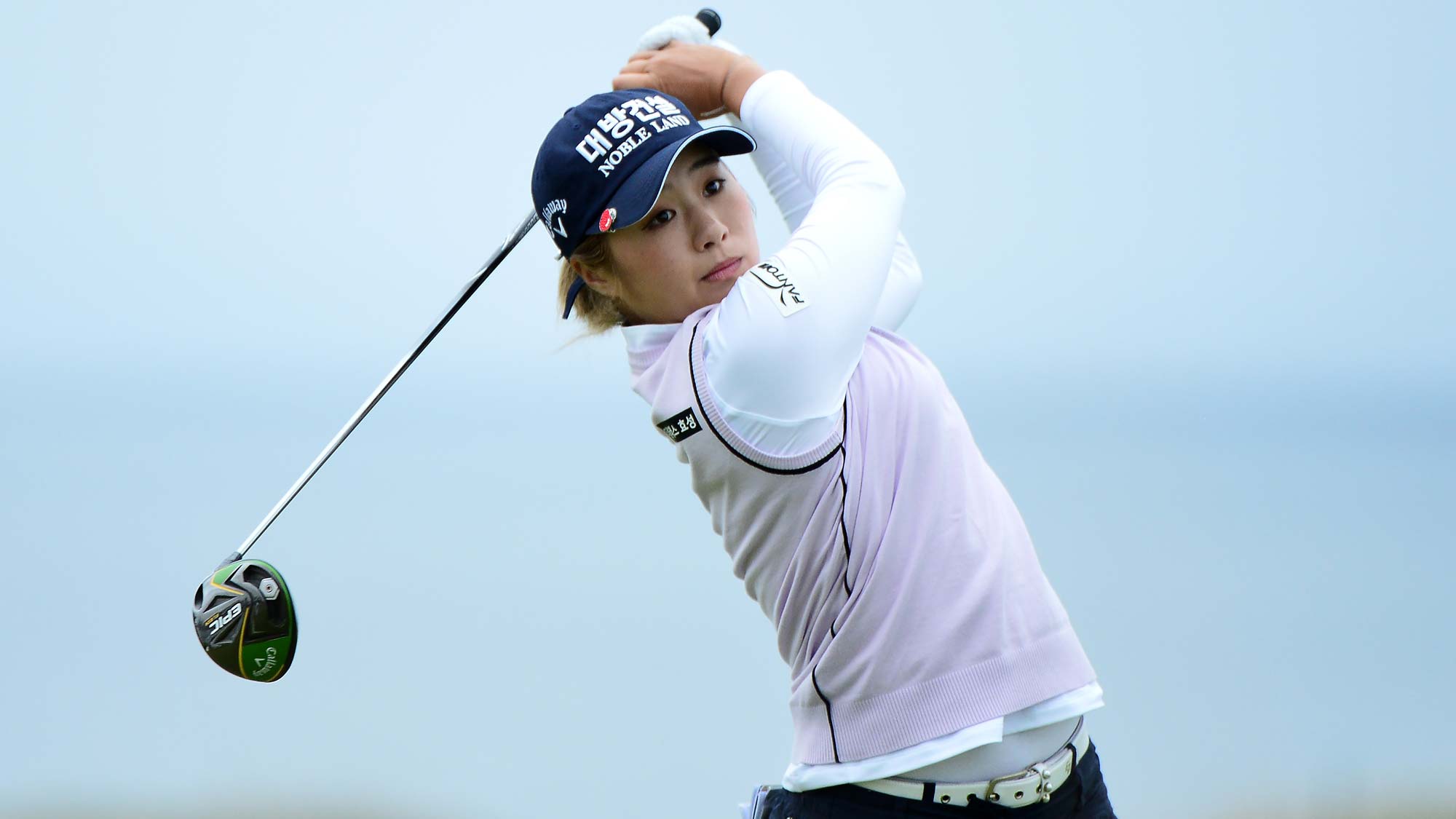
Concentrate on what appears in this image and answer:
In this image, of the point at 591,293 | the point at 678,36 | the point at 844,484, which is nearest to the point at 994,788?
the point at 844,484

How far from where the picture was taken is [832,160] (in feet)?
3.83

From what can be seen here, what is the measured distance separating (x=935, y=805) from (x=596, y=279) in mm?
635

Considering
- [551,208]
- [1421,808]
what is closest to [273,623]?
[551,208]

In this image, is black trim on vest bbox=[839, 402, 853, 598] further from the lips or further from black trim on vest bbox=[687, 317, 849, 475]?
the lips

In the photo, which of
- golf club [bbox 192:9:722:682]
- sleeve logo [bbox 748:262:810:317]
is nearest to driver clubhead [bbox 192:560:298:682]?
golf club [bbox 192:9:722:682]

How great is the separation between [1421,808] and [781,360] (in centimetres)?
278

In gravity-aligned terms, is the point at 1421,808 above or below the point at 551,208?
below

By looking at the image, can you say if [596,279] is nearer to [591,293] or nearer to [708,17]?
[591,293]

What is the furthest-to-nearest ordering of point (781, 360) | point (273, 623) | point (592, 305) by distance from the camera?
point (273, 623) → point (592, 305) → point (781, 360)

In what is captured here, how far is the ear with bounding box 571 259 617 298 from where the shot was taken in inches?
51.9

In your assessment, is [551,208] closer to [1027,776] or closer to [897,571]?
[897,571]

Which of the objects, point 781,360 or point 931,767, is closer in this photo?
point 781,360

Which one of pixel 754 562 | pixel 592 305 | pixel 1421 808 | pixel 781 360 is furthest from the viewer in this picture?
pixel 1421 808

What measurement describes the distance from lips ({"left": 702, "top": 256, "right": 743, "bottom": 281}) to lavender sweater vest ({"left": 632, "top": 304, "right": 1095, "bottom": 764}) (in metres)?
0.06
